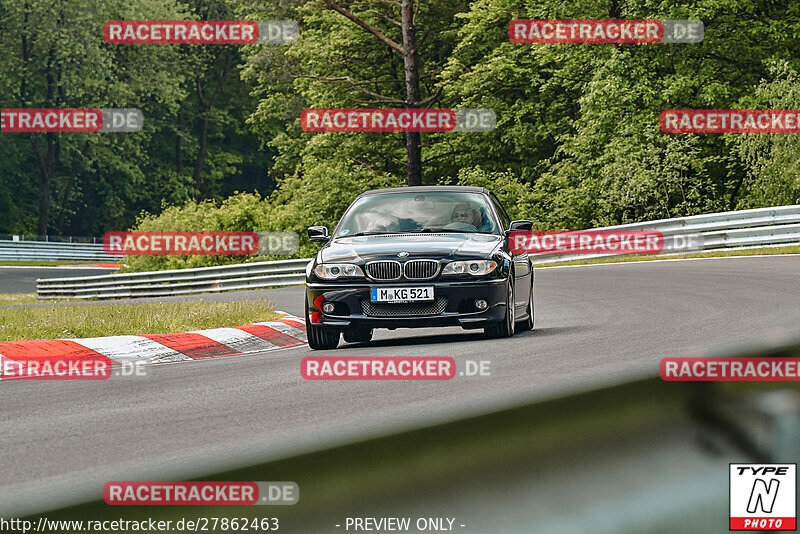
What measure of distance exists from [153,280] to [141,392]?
22.9m

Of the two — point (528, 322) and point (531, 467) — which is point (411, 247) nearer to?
point (528, 322)

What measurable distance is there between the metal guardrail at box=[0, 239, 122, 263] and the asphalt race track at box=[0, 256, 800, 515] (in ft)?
177

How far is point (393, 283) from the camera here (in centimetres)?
1020

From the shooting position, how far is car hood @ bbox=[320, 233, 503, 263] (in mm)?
10328

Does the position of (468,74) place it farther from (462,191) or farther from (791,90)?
(462,191)

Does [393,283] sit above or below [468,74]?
→ below

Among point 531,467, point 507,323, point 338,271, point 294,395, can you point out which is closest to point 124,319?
point 338,271

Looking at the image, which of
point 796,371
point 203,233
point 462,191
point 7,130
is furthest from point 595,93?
point 7,130

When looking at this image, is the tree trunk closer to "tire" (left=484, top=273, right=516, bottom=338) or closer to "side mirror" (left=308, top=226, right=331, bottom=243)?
"side mirror" (left=308, top=226, right=331, bottom=243)

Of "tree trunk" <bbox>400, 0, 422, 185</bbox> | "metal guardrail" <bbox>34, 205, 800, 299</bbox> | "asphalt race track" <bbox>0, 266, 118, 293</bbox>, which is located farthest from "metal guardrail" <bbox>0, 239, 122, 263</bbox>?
"metal guardrail" <bbox>34, 205, 800, 299</bbox>

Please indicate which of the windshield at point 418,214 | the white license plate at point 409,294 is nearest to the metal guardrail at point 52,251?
the windshield at point 418,214

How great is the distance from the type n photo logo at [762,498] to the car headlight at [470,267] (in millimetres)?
7029

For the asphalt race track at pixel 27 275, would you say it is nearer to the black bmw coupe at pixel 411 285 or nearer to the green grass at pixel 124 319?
the green grass at pixel 124 319

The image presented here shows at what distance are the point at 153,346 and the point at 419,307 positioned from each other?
2.45 metres
